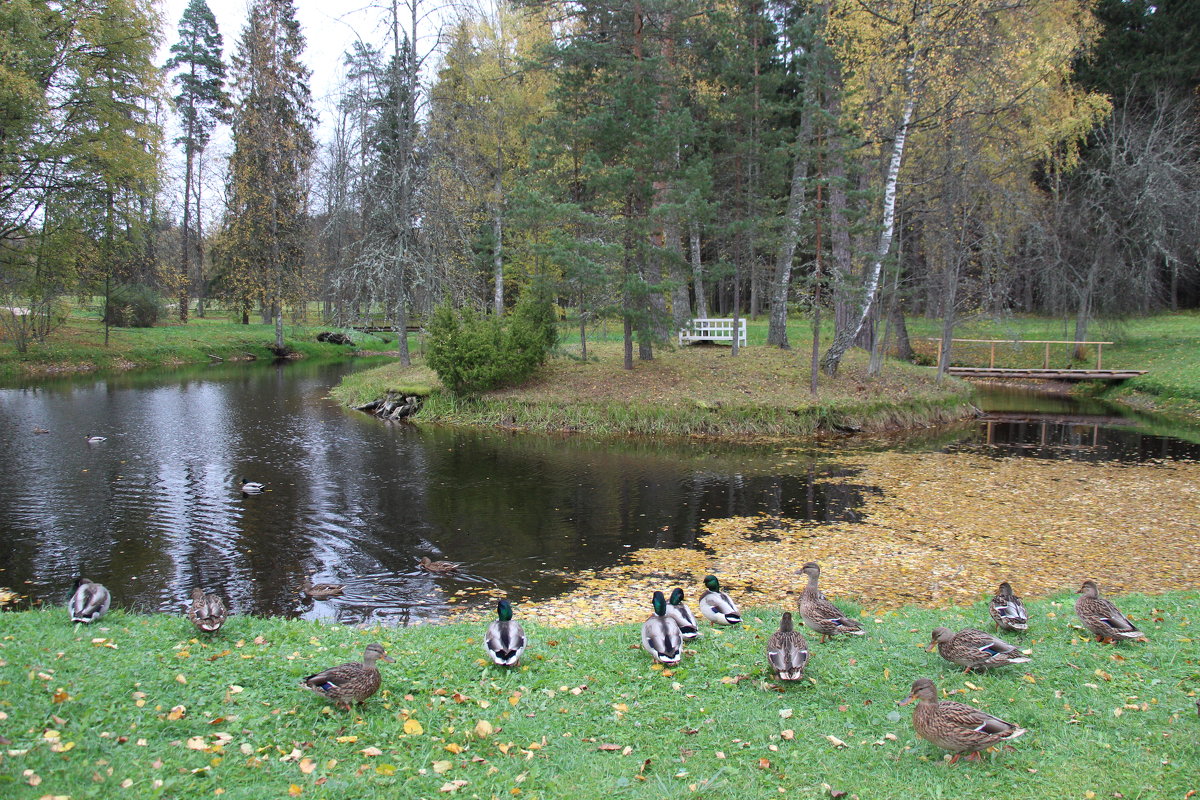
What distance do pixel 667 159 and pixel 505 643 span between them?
18627 millimetres

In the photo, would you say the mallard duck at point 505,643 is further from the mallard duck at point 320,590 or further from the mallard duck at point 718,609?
the mallard duck at point 320,590

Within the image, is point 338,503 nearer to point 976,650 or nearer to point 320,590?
point 320,590

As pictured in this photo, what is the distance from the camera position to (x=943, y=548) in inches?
451

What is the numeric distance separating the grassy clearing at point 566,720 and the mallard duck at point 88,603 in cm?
24

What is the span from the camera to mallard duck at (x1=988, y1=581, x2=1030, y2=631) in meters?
6.94

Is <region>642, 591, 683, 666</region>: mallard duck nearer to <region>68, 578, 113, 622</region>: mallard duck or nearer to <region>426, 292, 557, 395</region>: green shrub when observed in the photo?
<region>68, 578, 113, 622</region>: mallard duck

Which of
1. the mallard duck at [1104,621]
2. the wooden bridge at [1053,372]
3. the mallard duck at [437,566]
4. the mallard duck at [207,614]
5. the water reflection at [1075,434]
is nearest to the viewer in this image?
the mallard duck at [1104,621]

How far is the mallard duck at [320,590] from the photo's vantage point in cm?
977

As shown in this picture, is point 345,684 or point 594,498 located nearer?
point 345,684

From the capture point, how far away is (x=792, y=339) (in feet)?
111

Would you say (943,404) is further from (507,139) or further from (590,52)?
(507,139)

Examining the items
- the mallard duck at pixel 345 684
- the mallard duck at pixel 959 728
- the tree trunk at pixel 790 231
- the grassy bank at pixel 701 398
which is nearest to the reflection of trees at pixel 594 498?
the grassy bank at pixel 701 398

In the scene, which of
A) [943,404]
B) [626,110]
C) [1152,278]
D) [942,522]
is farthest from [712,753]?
[1152,278]

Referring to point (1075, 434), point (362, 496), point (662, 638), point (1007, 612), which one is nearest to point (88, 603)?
point (662, 638)
